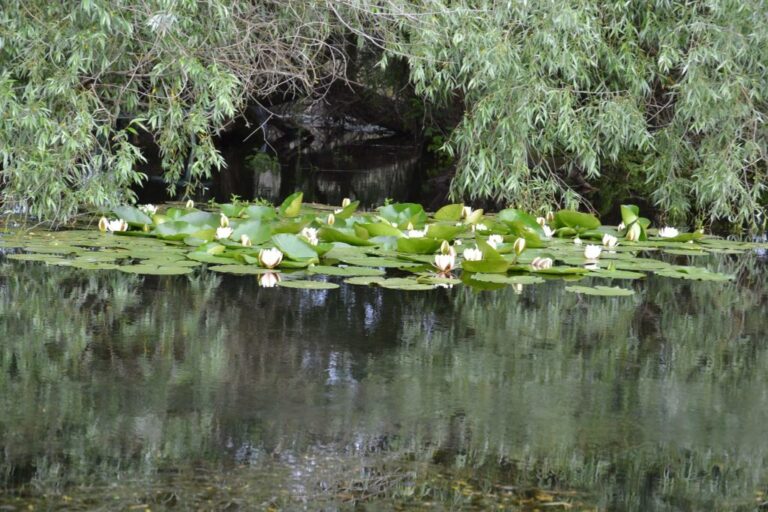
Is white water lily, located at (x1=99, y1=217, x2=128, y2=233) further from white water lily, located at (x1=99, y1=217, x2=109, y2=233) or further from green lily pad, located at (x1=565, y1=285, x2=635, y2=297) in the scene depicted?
green lily pad, located at (x1=565, y1=285, x2=635, y2=297)

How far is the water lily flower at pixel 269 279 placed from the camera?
4.46 meters

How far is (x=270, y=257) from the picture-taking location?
15.5ft

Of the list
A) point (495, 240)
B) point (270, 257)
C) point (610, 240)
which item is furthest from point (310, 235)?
point (610, 240)

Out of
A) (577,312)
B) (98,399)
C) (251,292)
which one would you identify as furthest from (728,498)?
(251,292)

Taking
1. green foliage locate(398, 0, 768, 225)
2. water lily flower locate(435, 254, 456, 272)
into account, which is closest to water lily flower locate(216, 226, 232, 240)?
water lily flower locate(435, 254, 456, 272)

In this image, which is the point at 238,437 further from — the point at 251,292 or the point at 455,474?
the point at 251,292

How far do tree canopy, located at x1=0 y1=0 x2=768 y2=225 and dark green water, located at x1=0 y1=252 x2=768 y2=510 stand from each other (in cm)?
140

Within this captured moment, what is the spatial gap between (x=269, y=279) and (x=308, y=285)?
324 mm

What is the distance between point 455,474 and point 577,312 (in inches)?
78.3

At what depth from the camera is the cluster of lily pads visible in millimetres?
4742

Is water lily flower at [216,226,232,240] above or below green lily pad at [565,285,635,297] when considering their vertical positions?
above

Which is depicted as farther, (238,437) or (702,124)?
(702,124)

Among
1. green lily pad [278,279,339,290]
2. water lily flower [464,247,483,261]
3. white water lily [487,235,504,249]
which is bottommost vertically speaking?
green lily pad [278,279,339,290]

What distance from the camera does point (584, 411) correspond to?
2.83m
